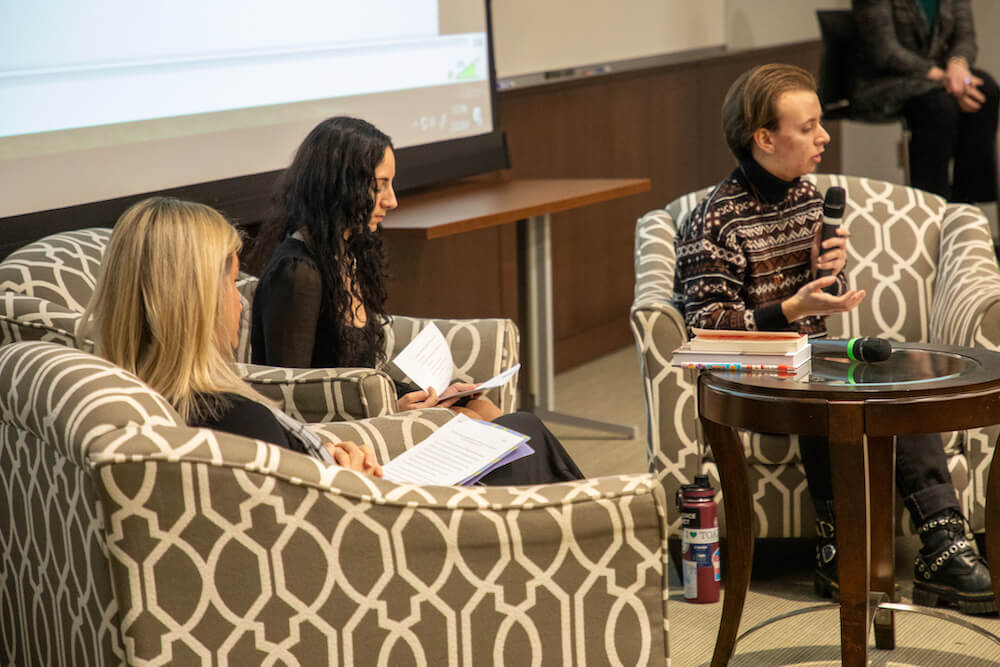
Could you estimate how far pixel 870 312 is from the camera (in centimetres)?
309

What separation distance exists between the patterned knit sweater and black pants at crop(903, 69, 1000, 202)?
10.2ft

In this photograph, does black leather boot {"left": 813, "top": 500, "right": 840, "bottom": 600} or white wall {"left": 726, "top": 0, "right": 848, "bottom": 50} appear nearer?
black leather boot {"left": 813, "top": 500, "right": 840, "bottom": 600}

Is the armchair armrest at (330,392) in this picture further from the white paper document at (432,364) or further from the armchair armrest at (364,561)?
the armchair armrest at (364,561)

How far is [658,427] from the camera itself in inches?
109

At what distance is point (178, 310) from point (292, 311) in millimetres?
847

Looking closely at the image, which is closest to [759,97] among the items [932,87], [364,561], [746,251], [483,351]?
[746,251]

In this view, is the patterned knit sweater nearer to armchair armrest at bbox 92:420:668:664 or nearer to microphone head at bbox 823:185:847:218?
microphone head at bbox 823:185:847:218

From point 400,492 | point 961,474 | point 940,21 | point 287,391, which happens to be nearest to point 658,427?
point 961,474

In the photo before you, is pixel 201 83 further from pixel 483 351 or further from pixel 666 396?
pixel 666 396

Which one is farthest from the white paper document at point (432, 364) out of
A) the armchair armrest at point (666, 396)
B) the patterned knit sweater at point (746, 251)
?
the patterned knit sweater at point (746, 251)

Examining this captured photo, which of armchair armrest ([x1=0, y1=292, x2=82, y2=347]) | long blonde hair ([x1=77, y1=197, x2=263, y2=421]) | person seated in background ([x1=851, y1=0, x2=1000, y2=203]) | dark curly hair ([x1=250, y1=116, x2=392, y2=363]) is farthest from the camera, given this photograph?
person seated in background ([x1=851, y1=0, x2=1000, y2=203])

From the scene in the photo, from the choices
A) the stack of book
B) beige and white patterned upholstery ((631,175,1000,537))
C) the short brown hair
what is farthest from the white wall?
the stack of book

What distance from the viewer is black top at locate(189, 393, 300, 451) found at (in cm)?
166

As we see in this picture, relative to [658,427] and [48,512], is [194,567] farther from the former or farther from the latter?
[658,427]
